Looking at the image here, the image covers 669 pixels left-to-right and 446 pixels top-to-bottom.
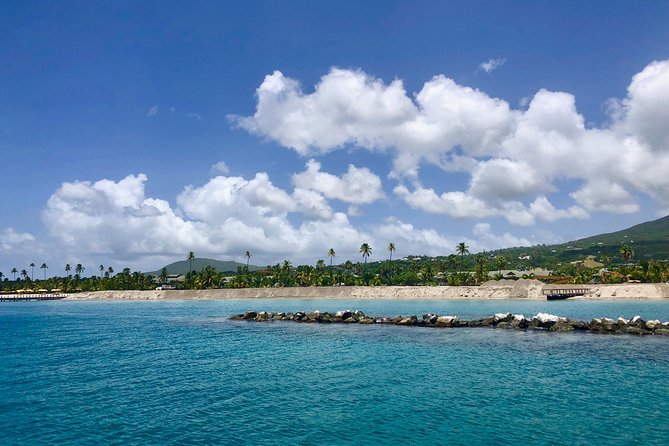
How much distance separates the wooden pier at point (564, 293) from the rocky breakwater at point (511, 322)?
77481 mm

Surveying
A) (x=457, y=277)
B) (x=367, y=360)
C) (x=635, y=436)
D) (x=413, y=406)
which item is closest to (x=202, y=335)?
(x=367, y=360)

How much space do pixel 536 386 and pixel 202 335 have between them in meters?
48.2

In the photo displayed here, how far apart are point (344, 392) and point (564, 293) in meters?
135

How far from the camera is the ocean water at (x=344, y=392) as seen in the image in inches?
907

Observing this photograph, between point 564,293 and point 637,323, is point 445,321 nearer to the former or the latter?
point 637,323

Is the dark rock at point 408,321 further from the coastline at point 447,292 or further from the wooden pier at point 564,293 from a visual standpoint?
the wooden pier at point 564,293

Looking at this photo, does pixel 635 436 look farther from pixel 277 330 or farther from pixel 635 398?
pixel 277 330

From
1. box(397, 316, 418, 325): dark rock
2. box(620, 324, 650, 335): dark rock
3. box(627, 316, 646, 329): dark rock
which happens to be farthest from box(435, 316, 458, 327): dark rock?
box(627, 316, 646, 329): dark rock

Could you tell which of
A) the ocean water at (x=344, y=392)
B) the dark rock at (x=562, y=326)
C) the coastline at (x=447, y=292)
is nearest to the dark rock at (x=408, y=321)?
the ocean water at (x=344, y=392)

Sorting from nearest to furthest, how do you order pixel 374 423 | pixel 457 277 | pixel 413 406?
1. pixel 374 423
2. pixel 413 406
3. pixel 457 277

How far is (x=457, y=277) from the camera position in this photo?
192m

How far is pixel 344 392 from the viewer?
31.2 m

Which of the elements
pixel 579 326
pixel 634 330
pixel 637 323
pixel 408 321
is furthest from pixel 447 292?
pixel 634 330

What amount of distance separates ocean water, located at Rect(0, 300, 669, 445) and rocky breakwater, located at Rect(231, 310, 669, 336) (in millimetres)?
5940
